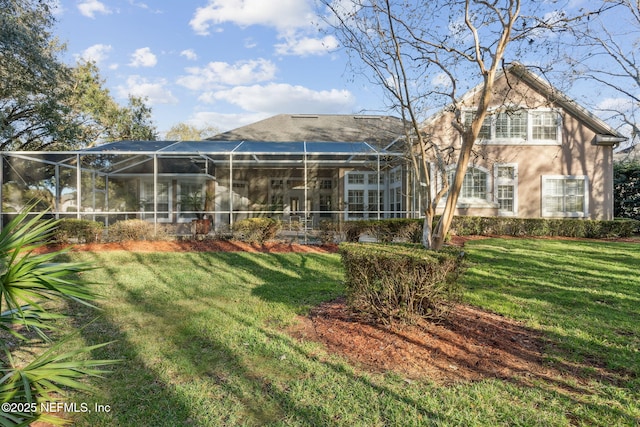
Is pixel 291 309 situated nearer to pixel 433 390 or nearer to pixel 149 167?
pixel 433 390

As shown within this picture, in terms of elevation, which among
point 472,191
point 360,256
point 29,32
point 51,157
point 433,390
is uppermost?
point 29,32

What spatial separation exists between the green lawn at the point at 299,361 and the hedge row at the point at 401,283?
0.89 m

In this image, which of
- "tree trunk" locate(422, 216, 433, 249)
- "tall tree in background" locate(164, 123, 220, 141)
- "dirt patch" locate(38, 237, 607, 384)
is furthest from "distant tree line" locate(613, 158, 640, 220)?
"tall tree in background" locate(164, 123, 220, 141)

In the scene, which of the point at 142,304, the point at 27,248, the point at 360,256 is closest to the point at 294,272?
the point at 142,304

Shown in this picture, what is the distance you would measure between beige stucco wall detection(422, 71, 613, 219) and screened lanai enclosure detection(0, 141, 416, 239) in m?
4.13

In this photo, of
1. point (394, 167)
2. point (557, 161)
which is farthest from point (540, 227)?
point (394, 167)

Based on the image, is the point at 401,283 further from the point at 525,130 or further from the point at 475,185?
the point at 525,130

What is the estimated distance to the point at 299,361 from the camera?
350cm

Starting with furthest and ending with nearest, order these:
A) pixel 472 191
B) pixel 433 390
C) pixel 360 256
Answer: pixel 472 191 < pixel 360 256 < pixel 433 390

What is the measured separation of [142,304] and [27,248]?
3441mm

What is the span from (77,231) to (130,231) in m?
1.42

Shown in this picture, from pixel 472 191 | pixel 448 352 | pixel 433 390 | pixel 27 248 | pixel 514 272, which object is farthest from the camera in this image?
pixel 472 191

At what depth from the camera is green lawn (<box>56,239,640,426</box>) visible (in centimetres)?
264

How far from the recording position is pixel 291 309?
17.4ft
